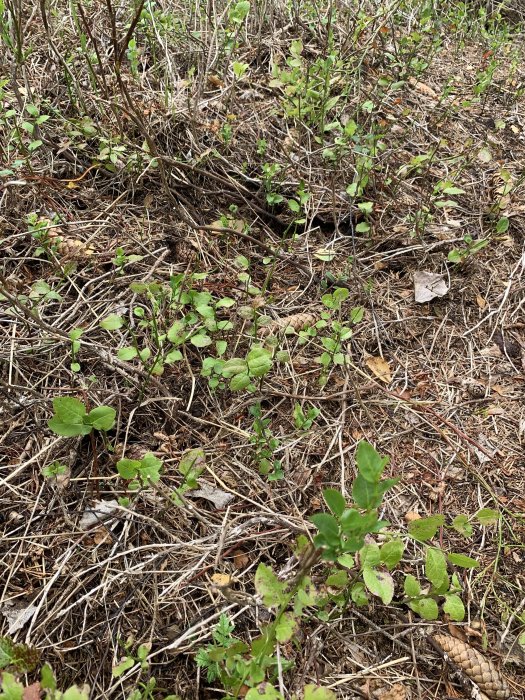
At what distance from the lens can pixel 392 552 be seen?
144 centimetres

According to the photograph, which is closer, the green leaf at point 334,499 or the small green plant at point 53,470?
the green leaf at point 334,499

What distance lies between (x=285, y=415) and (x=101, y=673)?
998 mm

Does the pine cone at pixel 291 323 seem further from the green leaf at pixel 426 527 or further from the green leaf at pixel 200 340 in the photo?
the green leaf at pixel 426 527

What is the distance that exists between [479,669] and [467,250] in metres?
1.72

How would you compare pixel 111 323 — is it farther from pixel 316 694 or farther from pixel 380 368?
pixel 316 694

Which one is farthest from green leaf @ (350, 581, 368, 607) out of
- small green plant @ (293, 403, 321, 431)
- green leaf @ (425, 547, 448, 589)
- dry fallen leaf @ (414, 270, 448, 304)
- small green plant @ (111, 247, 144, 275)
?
small green plant @ (111, 247, 144, 275)

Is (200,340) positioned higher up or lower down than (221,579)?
higher up

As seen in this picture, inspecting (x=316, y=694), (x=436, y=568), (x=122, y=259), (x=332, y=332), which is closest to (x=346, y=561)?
(x=436, y=568)

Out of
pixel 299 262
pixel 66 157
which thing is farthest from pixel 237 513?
pixel 66 157

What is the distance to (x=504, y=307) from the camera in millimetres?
2420

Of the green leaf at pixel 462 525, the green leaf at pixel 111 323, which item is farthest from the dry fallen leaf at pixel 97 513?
the green leaf at pixel 462 525

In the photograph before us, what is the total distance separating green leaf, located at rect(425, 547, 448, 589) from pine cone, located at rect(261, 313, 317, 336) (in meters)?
1.03

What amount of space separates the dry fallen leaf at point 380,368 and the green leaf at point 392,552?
81cm

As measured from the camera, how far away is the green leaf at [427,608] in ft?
4.74
